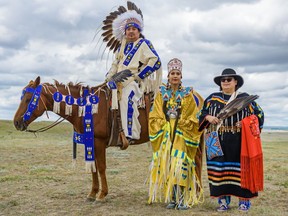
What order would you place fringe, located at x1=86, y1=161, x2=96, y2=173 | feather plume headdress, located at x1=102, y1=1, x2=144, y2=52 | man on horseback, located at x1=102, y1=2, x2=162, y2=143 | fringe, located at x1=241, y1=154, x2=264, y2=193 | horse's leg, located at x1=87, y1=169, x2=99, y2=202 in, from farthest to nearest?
→ feather plume headdress, located at x1=102, y1=1, x2=144, y2=52, horse's leg, located at x1=87, y1=169, x2=99, y2=202, man on horseback, located at x1=102, y1=2, x2=162, y2=143, fringe, located at x1=86, y1=161, x2=96, y2=173, fringe, located at x1=241, y1=154, x2=264, y2=193

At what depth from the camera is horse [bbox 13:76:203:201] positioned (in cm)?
641

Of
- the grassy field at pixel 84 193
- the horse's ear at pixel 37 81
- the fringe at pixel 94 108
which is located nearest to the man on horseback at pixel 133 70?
the fringe at pixel 94 108

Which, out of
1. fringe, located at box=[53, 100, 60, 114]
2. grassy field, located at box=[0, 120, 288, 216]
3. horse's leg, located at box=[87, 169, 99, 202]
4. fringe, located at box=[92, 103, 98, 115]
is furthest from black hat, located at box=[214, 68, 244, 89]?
horse's leg, located at box=[87, 169, 99, 202]

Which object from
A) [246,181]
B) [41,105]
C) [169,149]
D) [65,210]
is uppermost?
[41,105]

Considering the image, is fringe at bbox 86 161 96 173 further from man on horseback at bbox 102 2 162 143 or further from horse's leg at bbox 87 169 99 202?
man on horseback at bbox 102 2 162 143

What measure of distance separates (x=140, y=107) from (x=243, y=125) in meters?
2.02

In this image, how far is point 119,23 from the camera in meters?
7.44

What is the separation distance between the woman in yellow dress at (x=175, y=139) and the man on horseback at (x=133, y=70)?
704 mm

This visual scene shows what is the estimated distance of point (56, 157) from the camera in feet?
47.5

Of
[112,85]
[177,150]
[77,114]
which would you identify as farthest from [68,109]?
[177,150]

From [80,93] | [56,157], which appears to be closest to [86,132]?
[80,93]

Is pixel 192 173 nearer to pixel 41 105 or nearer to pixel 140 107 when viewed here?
pixel 140 107

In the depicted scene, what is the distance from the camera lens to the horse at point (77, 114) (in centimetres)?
641

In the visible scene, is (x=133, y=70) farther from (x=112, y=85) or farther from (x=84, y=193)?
(x=84, y=193)
